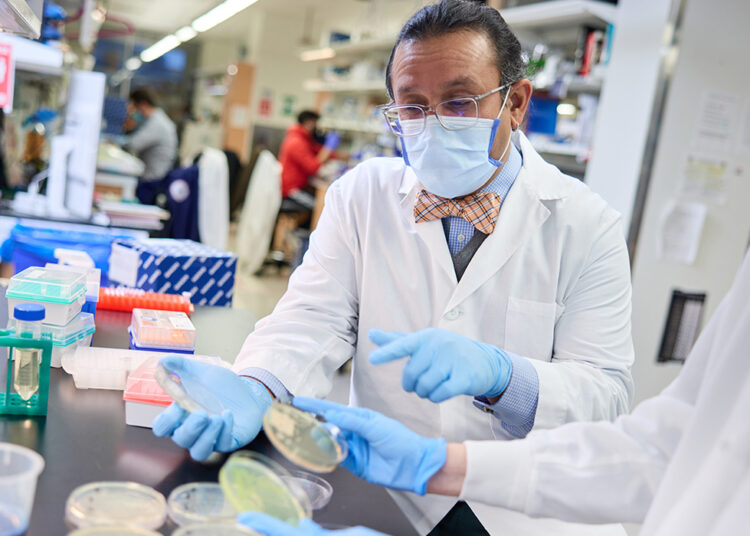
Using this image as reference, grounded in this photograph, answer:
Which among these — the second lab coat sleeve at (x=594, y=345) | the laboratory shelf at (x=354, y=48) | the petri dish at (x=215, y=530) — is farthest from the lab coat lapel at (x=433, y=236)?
the laboratory shelf at (x=354, y=48)

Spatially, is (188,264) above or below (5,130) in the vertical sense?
below

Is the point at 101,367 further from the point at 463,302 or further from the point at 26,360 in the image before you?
the point at 463,302

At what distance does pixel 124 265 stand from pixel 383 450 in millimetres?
1568

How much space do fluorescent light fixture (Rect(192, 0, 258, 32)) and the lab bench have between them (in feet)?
24.7

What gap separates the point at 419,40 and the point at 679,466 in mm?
990

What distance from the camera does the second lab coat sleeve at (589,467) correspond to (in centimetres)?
93

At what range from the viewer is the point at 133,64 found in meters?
17.0

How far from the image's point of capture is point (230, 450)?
3.56 ft

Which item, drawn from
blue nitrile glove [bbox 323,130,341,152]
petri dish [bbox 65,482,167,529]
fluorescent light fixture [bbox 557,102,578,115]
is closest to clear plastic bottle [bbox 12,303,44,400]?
petri dish [bbox 65,482,167,529]

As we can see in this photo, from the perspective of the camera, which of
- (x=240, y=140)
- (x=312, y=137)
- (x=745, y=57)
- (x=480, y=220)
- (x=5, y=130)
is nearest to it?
Result: (x=480, y=220)

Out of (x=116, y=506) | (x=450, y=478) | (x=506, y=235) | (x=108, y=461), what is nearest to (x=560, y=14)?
(x=506, y=235)

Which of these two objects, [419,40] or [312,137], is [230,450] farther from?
[312,137]

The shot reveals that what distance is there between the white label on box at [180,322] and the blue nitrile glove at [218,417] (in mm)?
310

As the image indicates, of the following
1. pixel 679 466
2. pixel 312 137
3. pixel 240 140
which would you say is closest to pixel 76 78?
pixel 679 466
